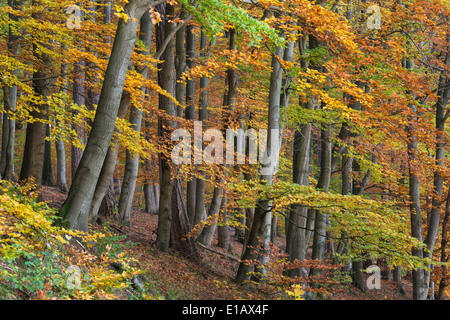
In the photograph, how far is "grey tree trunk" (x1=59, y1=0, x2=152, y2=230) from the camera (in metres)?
6.96

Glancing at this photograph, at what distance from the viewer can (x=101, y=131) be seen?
7.07 m

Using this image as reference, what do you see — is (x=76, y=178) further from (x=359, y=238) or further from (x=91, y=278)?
(x=359, y=238)

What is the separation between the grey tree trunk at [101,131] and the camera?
6.96 metres

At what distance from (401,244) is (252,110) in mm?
7995

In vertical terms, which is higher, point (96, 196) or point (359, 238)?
point (96, 196)

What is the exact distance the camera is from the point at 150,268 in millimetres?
9531

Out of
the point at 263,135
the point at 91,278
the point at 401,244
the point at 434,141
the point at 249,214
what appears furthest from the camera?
the point at 263,135

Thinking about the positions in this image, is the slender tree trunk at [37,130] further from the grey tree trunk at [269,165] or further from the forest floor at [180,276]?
the grey tree trunk at [269,165]

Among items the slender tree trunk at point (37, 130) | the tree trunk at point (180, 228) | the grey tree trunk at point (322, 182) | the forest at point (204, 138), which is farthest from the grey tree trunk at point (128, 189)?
the grey tree trunk at point (322, 182)

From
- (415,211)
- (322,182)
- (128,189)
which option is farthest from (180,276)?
(415,211)

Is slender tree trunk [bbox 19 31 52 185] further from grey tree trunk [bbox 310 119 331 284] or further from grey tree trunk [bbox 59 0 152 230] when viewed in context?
grey tree trunk [bbox 310 119 331 284]

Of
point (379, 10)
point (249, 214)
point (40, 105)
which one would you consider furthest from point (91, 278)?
point (379, 10)

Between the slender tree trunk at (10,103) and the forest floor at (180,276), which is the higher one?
the slender tree trunk at (10,103)

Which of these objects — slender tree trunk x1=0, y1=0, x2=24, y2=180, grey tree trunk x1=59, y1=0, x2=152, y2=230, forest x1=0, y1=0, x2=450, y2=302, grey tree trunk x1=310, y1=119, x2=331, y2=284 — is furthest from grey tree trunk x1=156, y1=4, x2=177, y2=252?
grey tree trunk x1=310, y1=119, x2=331, y2=284
